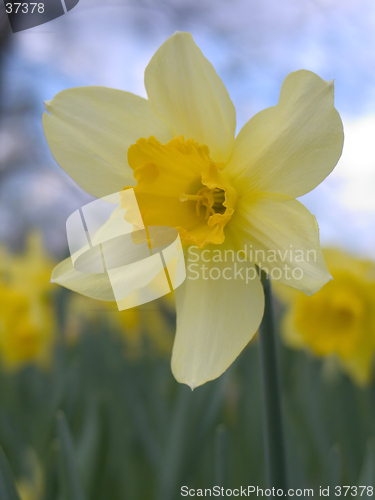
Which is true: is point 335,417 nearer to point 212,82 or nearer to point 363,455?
point 363,455

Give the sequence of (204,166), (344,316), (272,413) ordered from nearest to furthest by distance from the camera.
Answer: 1. (272,413)
2. (204,166)
3. (344,316)

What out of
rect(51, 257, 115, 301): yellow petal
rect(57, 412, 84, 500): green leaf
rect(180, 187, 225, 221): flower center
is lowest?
rect(57, 412, 84, 500): green leaf

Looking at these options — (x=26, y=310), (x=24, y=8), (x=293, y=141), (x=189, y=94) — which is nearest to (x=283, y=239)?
(x=293, y=141)

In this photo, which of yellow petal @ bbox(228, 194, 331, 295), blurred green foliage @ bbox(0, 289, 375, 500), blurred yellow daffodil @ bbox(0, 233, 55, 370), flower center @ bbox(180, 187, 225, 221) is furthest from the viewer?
blurred yellow daffodil @ bbox(0, 233, 55, 370)

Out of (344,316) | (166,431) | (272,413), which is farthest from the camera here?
(344,316)

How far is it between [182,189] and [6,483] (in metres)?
0.43

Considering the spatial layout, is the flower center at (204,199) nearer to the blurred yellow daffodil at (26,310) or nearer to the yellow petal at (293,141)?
the yellow petal at (293,141)

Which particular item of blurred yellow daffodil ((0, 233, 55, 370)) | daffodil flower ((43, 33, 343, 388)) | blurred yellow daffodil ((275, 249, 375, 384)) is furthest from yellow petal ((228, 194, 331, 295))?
blurred yellow daffodil ((0, 233, 55, 370))

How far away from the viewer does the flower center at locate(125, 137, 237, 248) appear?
605 mm

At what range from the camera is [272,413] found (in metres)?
0.56

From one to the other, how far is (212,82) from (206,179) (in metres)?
0.12

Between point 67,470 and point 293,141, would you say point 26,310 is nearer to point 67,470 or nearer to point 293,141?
point 67,470

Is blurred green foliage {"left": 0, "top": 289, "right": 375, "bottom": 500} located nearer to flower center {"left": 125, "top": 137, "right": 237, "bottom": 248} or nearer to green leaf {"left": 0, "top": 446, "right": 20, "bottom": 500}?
green leaf {"left": 0, "top": 446, "right": 20, "bottom": 500}

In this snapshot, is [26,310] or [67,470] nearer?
[67,470]
